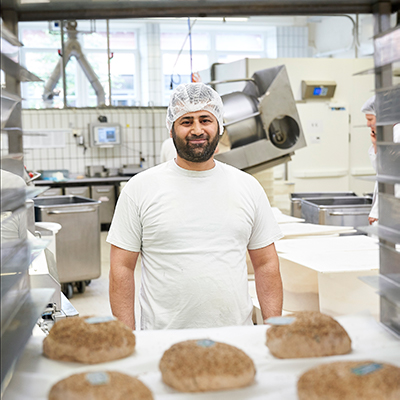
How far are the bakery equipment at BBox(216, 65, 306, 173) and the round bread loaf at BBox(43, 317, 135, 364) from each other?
278 centimetres

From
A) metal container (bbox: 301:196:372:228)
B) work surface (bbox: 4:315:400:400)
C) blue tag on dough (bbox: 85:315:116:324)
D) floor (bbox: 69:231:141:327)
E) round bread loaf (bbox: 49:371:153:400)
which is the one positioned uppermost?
blue tag on dough (bbox: 85:315:116:324)

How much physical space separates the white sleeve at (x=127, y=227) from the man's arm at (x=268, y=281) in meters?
0.41

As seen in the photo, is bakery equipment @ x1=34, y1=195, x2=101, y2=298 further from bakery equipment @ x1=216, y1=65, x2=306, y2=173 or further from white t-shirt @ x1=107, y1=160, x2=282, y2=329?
white t-shirt @ x1=107, y1=160, x2=282, y2=329

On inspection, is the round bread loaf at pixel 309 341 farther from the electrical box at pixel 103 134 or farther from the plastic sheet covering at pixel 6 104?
the electrical box at pixel 103 134

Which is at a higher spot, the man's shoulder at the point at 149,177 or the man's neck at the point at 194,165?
the man's neck at the point at 194,165

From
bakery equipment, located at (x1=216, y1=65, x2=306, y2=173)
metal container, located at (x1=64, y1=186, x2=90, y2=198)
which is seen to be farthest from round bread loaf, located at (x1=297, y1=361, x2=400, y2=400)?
metal container, located at (x1=64, y1=186, x2=90, y2=198)

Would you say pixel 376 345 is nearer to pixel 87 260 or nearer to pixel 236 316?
pixel 236 316

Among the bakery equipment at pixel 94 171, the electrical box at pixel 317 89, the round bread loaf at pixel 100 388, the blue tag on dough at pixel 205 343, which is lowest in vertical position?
the round bread loaf at pixel 100 388

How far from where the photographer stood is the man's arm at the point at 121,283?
5.44 feet

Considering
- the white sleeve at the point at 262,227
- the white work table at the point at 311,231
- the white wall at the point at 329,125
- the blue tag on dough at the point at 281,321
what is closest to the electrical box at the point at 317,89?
the white wall at the point at 329,125

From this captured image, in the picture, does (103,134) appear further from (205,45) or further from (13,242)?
(13,242)

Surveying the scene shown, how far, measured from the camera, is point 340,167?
252 inches

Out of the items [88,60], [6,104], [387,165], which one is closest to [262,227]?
[387,165]

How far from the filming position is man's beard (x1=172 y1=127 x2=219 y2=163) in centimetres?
156
